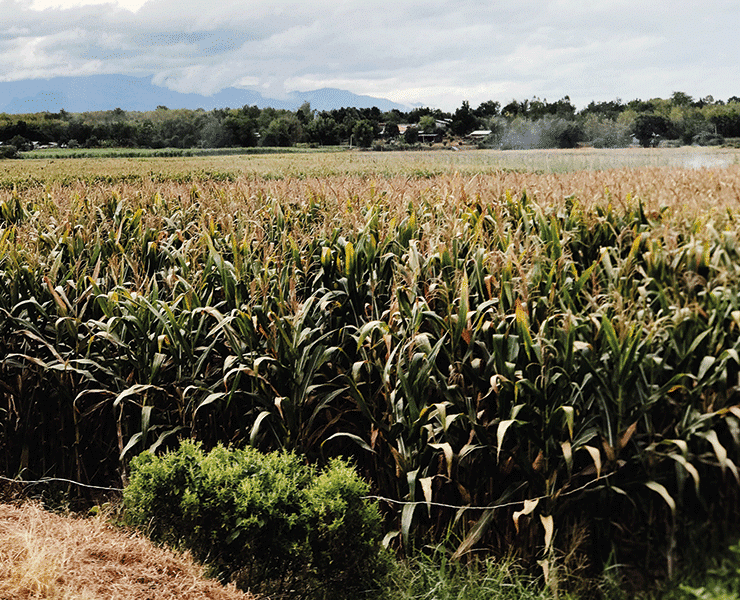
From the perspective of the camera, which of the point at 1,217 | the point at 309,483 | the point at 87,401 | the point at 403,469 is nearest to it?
the point at 309,483

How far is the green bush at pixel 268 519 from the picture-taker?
3.07 metres

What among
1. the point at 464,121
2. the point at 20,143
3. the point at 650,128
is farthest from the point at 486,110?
the point at 20,143

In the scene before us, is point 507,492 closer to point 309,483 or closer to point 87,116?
point 309,483

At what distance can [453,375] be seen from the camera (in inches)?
145

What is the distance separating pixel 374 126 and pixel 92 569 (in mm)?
30267

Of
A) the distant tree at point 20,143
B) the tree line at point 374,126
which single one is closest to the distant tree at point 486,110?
the tree line at point 374,126

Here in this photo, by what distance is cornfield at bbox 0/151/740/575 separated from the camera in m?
2.89

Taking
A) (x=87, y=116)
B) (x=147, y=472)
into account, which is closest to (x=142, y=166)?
(x=87, y=116)

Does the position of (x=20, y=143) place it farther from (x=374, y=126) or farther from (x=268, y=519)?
(x=268, y=519)

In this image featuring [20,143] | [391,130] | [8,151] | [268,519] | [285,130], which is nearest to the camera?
[268,519]

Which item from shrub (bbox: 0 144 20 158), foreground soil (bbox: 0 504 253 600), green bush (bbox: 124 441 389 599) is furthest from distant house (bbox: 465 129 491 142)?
foreground soil (bbox: 0 504 253 600)

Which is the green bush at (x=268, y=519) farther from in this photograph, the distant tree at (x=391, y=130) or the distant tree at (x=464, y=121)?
the distant tree at (x=464, y=121)

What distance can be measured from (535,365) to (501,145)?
91.6 ft

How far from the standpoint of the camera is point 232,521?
3211 millimetres
